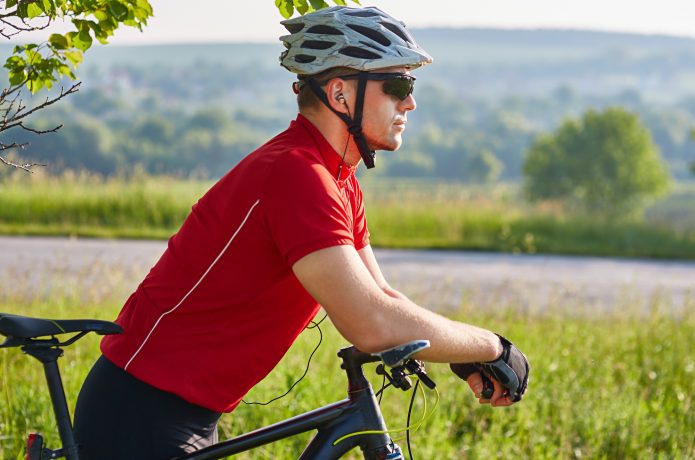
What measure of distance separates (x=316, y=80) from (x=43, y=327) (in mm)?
894

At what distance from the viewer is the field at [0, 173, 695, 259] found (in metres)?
17.3

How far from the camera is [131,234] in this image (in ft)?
53.6

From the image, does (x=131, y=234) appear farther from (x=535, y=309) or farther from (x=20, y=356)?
(x=20, y=356)

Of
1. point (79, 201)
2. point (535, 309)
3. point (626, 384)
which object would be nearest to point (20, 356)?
point (626, 384)

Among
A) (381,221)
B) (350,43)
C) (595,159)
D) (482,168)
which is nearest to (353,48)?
(350,43)

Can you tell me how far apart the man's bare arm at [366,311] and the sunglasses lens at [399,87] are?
18.7 inches

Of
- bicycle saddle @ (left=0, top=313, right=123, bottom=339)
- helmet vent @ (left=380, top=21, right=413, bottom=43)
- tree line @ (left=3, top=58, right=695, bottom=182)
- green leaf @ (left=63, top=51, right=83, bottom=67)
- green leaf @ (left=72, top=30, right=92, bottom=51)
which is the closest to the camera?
bicycle saddle @ (left=0, top=313, right=123, bottom=339)

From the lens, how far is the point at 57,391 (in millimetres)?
2268

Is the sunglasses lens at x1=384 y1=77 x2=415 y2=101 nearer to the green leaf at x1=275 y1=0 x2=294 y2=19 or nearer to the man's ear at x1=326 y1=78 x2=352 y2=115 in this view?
the man's ear at x1=326 y1=78 x2=352 y2=115

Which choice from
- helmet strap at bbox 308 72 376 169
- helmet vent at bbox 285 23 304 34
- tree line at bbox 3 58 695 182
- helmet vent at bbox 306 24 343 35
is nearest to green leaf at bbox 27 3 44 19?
helmet vent at bbox 285 23 304 34

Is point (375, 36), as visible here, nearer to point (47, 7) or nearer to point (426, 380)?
point (426, 380)

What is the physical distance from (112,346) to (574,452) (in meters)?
2.96

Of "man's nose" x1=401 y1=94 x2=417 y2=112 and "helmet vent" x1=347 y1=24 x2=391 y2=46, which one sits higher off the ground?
"helmet vent" x1=347 y1=24 x2=391 y2=46

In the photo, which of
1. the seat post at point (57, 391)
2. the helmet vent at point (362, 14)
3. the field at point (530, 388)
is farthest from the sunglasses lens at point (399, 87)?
the field at point (530, 388)
